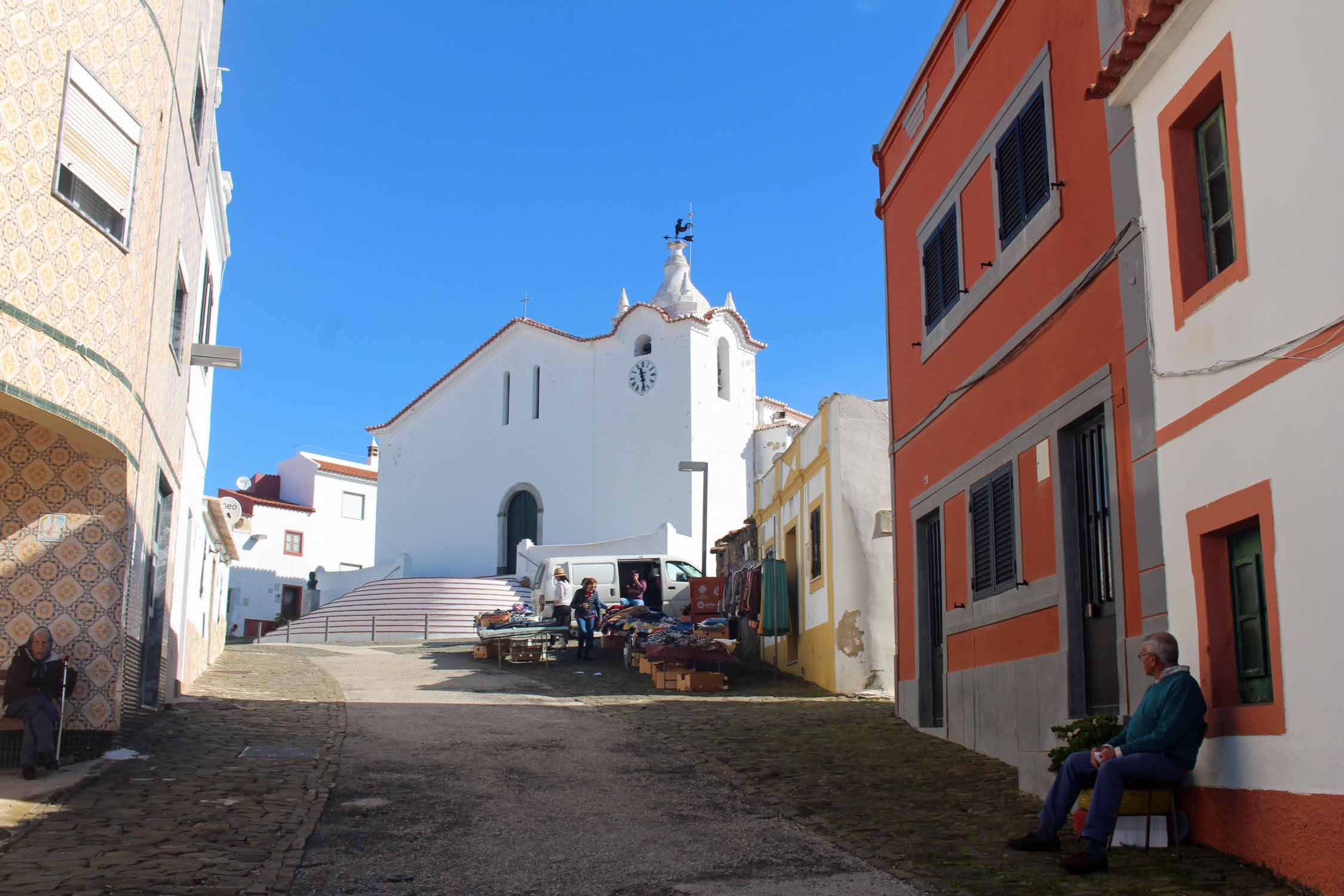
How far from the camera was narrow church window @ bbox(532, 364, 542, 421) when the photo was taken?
42969 millimetres

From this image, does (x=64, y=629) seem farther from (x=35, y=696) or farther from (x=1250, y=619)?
(x=1250, y=619)

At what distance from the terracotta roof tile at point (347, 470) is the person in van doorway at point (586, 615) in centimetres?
3411

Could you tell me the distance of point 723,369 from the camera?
41.7 metres

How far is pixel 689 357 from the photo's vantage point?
40.1 meters

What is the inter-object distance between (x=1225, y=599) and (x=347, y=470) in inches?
2023

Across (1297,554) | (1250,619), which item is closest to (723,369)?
(1250,619)

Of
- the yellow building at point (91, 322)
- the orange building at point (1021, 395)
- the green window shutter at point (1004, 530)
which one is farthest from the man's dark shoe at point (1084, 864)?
the yellow building at point (91, 322)

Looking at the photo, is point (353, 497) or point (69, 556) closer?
point (69, 556)

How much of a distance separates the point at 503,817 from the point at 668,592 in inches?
775

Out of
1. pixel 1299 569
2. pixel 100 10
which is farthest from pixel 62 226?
pixel 1299 569

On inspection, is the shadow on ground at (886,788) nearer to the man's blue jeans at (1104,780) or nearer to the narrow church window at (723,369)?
Answer: the man's blue jeans at (1104,780)

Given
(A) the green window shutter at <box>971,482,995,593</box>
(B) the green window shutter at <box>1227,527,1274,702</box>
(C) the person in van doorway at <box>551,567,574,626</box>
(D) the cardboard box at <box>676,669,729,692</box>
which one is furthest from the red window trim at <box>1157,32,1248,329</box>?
(C) the person in van doorway at <box>551,567,574,626</box>

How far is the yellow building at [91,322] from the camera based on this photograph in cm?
913

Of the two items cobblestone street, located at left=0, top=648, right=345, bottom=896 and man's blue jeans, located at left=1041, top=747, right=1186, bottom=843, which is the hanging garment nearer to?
cobblestone street, located at left=0, top=648, right=345, bottom=896
